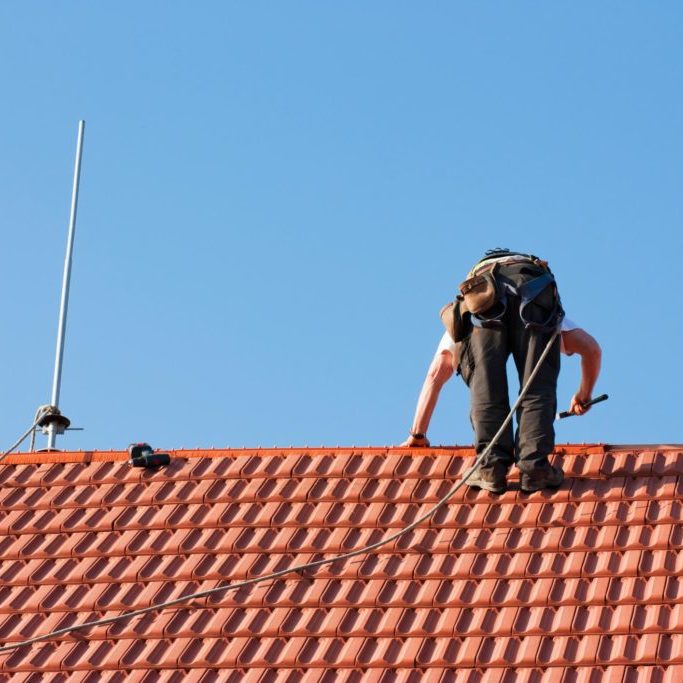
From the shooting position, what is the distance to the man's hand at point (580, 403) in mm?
12523

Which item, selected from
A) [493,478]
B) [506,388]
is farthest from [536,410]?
[493,478]

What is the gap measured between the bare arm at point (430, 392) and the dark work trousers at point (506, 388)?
334 millimetres

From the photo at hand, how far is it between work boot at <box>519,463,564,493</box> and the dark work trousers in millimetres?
36

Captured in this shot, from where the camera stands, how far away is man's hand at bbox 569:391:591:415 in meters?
12.5

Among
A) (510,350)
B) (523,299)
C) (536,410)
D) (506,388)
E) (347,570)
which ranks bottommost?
(347,570)

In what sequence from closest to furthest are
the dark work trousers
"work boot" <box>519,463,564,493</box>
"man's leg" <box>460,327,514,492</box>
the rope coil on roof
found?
the rope coil on roof → "work boot" <box>519,463,564,493</box> → the dark work trousers → "man's leg" <box>460,327,514,492</box>

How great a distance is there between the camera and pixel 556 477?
453 inches

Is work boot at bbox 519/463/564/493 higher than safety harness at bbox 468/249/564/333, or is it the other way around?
safety harness at bbox 468/249/564/333

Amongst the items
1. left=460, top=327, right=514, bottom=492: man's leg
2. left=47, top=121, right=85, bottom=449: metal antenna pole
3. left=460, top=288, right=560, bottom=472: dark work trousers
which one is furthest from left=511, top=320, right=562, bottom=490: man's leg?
left=47, top=121, right=85, bottom=449: metal antenna pole

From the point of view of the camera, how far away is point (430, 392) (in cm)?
1254

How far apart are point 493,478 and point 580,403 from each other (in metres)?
1.29

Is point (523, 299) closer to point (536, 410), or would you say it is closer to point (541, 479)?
point (536, 410)

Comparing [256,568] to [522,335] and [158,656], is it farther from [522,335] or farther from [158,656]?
[522,335]

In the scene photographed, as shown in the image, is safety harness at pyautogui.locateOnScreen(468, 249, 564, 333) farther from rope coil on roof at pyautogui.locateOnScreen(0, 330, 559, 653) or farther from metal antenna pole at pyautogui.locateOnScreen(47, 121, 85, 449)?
metal antenna pole at pyautogui.locateOnScreen(47, 121, 85, 449)
